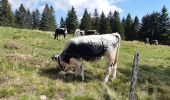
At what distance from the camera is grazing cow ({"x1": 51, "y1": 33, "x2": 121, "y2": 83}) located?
1524 cm

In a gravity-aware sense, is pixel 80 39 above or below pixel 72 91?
above

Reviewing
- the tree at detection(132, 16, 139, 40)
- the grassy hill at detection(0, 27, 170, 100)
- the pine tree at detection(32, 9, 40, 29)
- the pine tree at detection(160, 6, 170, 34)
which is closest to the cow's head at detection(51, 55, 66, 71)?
the grassy hill at detection(0, 27, 170, 100)

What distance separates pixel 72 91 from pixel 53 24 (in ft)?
365

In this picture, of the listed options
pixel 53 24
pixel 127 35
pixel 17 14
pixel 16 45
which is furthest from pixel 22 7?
pixel 16 45

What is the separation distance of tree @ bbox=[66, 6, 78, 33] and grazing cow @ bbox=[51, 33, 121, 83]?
88.2m

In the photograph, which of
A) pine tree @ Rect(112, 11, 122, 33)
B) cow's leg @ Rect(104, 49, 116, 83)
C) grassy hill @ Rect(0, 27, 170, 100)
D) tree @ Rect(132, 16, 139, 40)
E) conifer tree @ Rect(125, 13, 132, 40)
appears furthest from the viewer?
conifer tree @ Rect(125, 13, 132, 40)

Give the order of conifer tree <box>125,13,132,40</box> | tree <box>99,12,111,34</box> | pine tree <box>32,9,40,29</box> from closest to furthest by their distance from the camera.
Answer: tree <box>99,12,111,34</box> → conifer tree <box>125,13,132,40</box> → pine tree <box>32,9,40,29</box>

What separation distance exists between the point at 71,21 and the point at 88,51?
90032mm

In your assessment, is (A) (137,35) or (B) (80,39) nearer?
(B) (80,39)

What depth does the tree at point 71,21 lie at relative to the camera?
A: 342ft

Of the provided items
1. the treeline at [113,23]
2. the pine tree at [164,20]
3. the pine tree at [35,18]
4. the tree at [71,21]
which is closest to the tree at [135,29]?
the treeline at [113,23]

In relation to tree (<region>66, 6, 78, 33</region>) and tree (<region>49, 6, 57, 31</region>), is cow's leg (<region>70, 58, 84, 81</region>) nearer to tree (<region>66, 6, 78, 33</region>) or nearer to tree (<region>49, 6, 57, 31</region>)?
tree (<region>66, 6, 78, 33</region>)

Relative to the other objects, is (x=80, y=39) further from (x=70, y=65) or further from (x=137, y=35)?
(x=137, y=35)

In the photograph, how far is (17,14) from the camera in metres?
129
